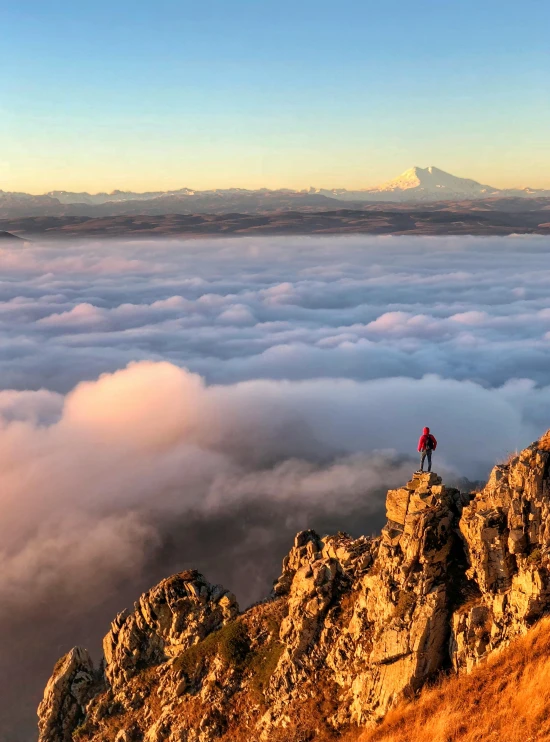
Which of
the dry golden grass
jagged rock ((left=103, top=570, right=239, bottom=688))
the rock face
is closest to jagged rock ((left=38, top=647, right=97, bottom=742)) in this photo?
the rock face

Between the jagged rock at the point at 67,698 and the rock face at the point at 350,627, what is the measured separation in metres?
1.07

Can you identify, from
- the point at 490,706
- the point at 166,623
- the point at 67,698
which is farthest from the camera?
the point at 67,698

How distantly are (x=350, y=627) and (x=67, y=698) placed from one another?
22854 millimetres

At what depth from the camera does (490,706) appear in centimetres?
1952

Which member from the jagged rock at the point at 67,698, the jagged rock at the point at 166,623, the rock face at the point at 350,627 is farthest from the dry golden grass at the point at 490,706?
the jagged rock at the point at 67,698

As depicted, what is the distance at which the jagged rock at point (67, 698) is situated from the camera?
35.5 meters

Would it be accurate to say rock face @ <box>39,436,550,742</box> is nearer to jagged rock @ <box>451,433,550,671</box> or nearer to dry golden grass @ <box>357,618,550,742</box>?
jagged rock @ <box>451,433,550,671</box>

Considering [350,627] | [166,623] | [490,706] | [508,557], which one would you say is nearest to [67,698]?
[166,623]

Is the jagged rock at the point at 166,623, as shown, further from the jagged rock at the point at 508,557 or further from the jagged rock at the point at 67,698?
the jagged rock at the point at 508,557

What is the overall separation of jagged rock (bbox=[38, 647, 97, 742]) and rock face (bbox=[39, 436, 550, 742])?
1.07m

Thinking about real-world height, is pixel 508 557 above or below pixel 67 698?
above

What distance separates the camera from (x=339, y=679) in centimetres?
2544

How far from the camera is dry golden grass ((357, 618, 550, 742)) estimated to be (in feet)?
59.2

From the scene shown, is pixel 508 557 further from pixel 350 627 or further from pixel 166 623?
pixel 166 623
